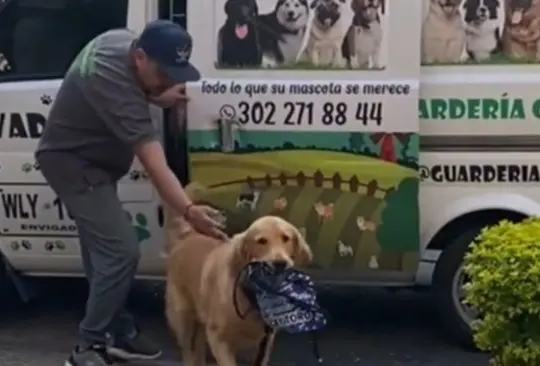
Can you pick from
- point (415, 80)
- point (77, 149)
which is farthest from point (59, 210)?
point (415, 80)

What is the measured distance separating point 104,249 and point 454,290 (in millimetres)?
1867

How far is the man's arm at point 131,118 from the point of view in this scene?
581 centimetres

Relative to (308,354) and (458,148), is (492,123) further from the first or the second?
(308,354)

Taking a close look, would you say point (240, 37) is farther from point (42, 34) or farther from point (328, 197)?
point (42, 34)

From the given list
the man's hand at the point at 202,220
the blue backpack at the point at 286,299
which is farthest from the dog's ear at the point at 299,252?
the man's hand at the point at 202,220

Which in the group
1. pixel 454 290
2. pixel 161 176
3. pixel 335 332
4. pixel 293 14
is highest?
pixel 293 14

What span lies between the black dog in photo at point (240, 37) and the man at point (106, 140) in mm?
307

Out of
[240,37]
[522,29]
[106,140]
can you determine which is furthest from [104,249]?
[522,29]

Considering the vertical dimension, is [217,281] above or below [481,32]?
below

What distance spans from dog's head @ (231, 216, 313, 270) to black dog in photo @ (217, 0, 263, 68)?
1241mm

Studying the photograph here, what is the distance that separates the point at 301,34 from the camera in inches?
260

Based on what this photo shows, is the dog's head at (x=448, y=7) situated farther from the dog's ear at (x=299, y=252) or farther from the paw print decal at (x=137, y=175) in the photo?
the paw print decal at (x=137, y=175)

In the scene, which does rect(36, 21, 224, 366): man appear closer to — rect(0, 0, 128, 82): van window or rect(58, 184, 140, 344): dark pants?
rect(58, 184, 140, 344): dark pants

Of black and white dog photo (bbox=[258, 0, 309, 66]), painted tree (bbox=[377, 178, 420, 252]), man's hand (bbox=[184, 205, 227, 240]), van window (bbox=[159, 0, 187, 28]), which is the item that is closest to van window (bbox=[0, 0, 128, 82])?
van window (bbox=[159, 0, 187, 28])
